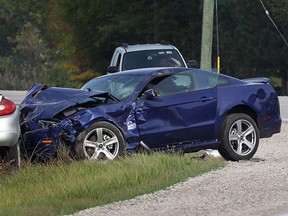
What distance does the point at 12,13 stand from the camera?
78500 mm

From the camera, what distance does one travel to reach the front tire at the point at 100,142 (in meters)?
12.8

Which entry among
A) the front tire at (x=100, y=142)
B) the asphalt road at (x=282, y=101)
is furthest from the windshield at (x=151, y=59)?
the front tire at (x=100, y=142)

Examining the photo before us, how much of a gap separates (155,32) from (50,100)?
1431 inches

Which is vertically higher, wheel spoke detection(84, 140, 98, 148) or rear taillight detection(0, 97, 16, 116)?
rear taillight detection(0, 97, 16, 116)

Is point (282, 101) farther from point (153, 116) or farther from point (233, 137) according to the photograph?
point (153, 116)

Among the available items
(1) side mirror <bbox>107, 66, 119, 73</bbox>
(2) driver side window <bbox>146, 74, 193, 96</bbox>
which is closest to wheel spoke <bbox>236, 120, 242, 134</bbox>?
(2) driver side window <bbox>146, 74, 193, 96</bbox>

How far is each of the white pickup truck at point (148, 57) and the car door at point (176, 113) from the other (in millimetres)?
9029

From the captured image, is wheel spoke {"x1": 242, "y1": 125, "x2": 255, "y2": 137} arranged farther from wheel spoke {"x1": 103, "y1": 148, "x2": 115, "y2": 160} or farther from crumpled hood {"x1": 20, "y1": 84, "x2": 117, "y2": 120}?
wheel spoke {"x1": 103, "y1": 148, "x2": 115, "y2": 160}

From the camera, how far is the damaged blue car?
12.9 m

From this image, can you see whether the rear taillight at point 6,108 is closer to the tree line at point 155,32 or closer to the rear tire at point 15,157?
the rear tire at point 15,157

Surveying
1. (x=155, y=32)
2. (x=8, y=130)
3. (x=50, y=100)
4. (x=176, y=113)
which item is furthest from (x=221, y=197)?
(x=155, y=32)

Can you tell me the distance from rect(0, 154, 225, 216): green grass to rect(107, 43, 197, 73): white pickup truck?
410 inches

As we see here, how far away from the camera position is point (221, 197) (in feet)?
32.6

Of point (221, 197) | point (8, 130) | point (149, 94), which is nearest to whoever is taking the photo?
point (221, 197)
